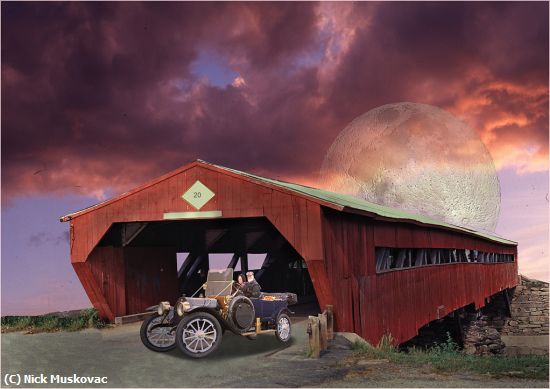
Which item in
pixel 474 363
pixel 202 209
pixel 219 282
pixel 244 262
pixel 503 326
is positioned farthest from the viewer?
pixel 503 326

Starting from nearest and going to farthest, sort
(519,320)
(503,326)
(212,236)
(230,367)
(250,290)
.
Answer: (230,367) → (250,290) → (212,236) → (503,326) → (519,320)

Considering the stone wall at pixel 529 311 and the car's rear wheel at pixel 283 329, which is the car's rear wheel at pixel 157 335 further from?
the stone wall at pixel 529 311

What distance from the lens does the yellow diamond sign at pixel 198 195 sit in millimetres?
17547

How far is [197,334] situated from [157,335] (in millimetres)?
1526

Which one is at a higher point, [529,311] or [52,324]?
[52,324]

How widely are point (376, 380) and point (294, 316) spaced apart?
9991mm

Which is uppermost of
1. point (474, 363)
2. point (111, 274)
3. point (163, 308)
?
point (111, 274)

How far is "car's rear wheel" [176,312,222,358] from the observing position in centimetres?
1240

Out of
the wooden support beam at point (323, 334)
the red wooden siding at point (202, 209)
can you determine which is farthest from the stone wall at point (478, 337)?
the wooden support beam at point (323, 334)

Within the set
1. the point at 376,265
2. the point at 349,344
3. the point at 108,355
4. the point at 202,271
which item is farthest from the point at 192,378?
the point at 202,271

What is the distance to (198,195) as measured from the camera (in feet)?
58.1

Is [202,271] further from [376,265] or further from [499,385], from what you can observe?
[499,385]

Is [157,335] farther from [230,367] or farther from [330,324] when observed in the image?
[330,324]

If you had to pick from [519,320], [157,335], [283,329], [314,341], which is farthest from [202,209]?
[519,320]
